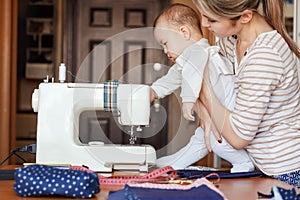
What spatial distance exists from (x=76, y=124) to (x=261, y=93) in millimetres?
604

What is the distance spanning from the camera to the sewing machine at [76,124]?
1861mm

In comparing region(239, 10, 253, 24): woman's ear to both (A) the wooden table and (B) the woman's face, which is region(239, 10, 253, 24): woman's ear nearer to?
(B) the woman's face

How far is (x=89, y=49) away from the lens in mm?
5410

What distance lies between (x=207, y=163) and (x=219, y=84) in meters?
2.53

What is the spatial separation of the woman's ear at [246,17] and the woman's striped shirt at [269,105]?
73 millimetres

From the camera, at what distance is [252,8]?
5.75 ft

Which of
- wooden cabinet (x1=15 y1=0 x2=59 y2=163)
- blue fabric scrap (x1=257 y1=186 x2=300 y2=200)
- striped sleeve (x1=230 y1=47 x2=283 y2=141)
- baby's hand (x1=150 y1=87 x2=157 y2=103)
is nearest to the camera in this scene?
blue fabric scrap (x1=257 y1=186 x2=300 y2=200)

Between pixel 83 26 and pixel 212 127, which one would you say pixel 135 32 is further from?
pixel 212 127

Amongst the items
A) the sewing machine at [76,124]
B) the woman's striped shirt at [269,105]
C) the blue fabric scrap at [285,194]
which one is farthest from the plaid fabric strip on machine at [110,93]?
the blue fabric scrap at [285,194]

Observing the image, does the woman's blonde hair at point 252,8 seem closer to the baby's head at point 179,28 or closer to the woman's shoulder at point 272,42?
the woman's shoulder at point 272,42

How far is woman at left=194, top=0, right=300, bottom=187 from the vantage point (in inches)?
66.2

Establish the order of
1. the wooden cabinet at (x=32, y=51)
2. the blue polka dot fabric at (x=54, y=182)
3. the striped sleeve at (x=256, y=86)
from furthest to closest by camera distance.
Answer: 1. the wooden cabinet at (x=32, y=51)
2. the striped sleeve at (x=256, y=86)
3. the blue polka dot fabric at (x=54, y=182)

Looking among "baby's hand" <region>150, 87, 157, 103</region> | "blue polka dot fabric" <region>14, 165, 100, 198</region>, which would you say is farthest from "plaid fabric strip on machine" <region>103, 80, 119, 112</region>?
"blue polka dot fabric" <region>14, 165, 100, 198</region>

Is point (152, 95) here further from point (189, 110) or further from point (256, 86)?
point (256, 86)
